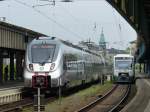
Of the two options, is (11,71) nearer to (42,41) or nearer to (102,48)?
(42,41)

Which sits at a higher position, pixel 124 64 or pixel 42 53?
pixel 42 53

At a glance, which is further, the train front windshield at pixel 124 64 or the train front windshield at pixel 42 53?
the train front windshield at pixel 124 64

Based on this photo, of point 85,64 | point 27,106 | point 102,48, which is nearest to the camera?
point 27,106

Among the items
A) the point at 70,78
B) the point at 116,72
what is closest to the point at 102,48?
the point at 116,72

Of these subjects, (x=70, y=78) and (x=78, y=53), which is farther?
(x=78, y=53)

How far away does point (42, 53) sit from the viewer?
27.6m

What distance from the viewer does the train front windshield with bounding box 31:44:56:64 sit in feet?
89.6

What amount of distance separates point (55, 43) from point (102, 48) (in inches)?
2748

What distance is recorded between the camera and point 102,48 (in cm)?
9744

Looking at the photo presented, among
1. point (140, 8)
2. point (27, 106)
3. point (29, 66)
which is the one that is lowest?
point (27, 106)

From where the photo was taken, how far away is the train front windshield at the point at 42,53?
1075 inches

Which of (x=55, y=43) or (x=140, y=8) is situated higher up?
(x=140, y=8)

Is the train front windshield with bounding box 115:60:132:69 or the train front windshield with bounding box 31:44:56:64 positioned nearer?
the train front windshield with bounding box 31:44:56:64

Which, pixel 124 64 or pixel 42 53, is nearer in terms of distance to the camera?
pixel 42 53
